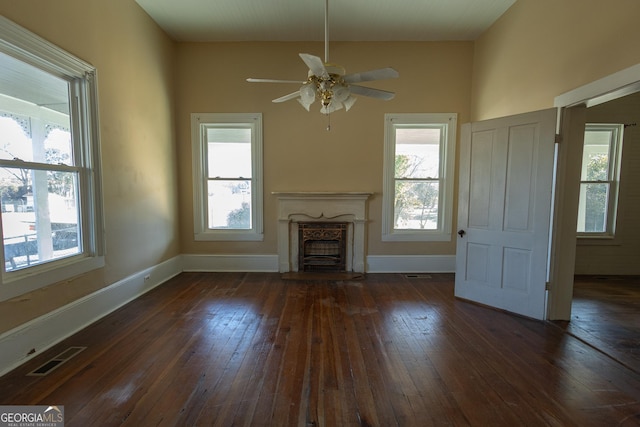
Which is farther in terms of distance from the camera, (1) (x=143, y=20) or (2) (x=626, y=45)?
(1) (x=143, y=20)

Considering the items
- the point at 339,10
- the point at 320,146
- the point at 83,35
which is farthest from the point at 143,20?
the point at 320,146

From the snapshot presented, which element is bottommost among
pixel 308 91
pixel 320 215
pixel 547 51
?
pixel 320 215

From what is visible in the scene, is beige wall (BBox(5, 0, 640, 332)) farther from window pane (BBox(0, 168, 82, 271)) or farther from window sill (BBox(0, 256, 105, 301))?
window pane (BBox(0, 168, 82, 271))

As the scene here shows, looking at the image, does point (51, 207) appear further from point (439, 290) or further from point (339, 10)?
point (439, 290)

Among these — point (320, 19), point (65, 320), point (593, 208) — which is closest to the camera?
point (65, 320)

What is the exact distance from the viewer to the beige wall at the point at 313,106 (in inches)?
173

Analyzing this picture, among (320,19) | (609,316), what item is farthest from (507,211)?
→ (320,19)

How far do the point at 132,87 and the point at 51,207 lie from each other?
174cm

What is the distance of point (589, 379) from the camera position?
81.4 inches

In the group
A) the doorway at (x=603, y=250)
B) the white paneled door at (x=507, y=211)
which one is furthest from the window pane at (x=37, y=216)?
the doorway at (x=603, y=250)

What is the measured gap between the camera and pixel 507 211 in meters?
3.17

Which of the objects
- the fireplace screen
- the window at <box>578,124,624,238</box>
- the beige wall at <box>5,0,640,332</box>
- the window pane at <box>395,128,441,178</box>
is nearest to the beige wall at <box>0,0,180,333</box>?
the beige wall at <box>5,0,640,332</box>

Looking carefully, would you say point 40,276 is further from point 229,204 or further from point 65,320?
point 229,204

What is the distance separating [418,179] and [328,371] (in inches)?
133
